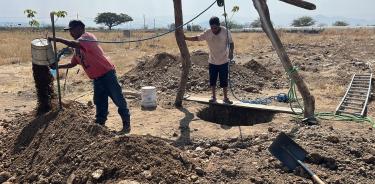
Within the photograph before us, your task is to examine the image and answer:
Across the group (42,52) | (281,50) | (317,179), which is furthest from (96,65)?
(317,179)

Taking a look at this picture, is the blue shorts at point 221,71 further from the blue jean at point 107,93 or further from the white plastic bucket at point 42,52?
the white plastic bucket at point 42,52

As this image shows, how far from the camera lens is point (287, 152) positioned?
4609 mm

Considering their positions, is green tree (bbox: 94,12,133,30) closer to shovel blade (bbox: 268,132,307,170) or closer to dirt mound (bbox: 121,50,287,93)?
dirt mound (bbox: 121,50,287,93)

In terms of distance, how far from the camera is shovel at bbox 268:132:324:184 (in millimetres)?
4500

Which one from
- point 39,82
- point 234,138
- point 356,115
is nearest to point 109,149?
point 234,138

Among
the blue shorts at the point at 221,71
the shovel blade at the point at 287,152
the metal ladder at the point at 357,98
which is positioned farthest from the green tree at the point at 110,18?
the shovel blade at the point at 287,152

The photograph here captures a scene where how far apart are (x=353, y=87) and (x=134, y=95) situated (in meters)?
4.50

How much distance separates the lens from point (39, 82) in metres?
6.51

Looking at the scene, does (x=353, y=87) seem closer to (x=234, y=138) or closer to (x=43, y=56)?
(x=234, y=138)

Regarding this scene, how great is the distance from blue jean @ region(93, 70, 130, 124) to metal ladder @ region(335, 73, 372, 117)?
3.36 m

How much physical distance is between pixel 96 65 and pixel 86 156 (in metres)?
1.58

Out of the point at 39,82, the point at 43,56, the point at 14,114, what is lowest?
the point at 14,114

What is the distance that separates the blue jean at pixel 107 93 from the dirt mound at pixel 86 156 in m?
0.53

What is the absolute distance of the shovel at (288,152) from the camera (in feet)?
14.8
